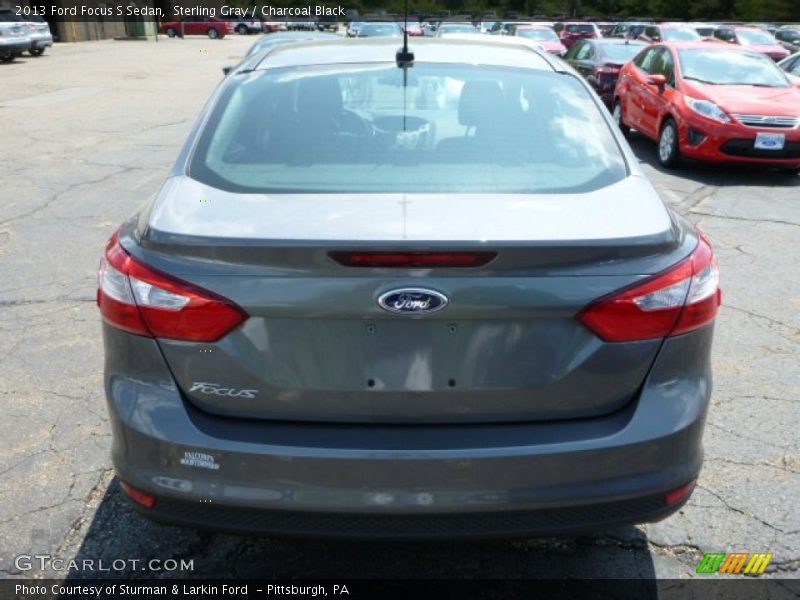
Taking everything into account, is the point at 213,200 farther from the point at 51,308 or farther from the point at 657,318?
the point at 51,308

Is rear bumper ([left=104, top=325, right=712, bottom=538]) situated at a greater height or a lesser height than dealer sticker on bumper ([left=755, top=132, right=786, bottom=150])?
greater

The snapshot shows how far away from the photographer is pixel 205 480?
2.25m

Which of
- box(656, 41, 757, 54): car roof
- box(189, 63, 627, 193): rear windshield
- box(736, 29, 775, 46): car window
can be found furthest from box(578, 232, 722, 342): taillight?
box(736, 29, 775, 46): car window

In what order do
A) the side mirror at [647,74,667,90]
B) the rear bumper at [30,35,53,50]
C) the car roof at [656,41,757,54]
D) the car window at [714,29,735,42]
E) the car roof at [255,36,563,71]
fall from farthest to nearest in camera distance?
the rear bumper at [30,35,53,50] < the car window at [714,29,735,42] < the car roof at [656,41,757,54] < the side mirror at [647,74,667,90] < the car roof at [255,36,563,71]

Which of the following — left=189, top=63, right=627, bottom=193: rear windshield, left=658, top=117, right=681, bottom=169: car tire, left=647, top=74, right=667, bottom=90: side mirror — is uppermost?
left=189, top=63, right=627, bottom=193: rear windshield

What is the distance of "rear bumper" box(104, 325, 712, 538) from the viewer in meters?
2.20

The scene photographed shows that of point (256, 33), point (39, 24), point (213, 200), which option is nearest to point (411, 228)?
point (213, 200)

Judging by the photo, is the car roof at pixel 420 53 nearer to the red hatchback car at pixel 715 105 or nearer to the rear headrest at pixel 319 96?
the rear headrest at pixel 319 96

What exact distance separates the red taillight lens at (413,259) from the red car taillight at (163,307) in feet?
1.06

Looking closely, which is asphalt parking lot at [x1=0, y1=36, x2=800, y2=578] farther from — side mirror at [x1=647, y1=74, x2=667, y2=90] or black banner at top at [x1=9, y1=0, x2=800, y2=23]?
black banner at top at [x1=9, y1=0, x2=800, y2=23]

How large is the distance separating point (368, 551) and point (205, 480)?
0.89m

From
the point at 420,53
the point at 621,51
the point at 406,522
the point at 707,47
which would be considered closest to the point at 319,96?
the point at 420,53

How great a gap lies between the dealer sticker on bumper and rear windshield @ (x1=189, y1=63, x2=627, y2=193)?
693 centimetres

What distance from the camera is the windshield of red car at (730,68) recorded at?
34.6ft
